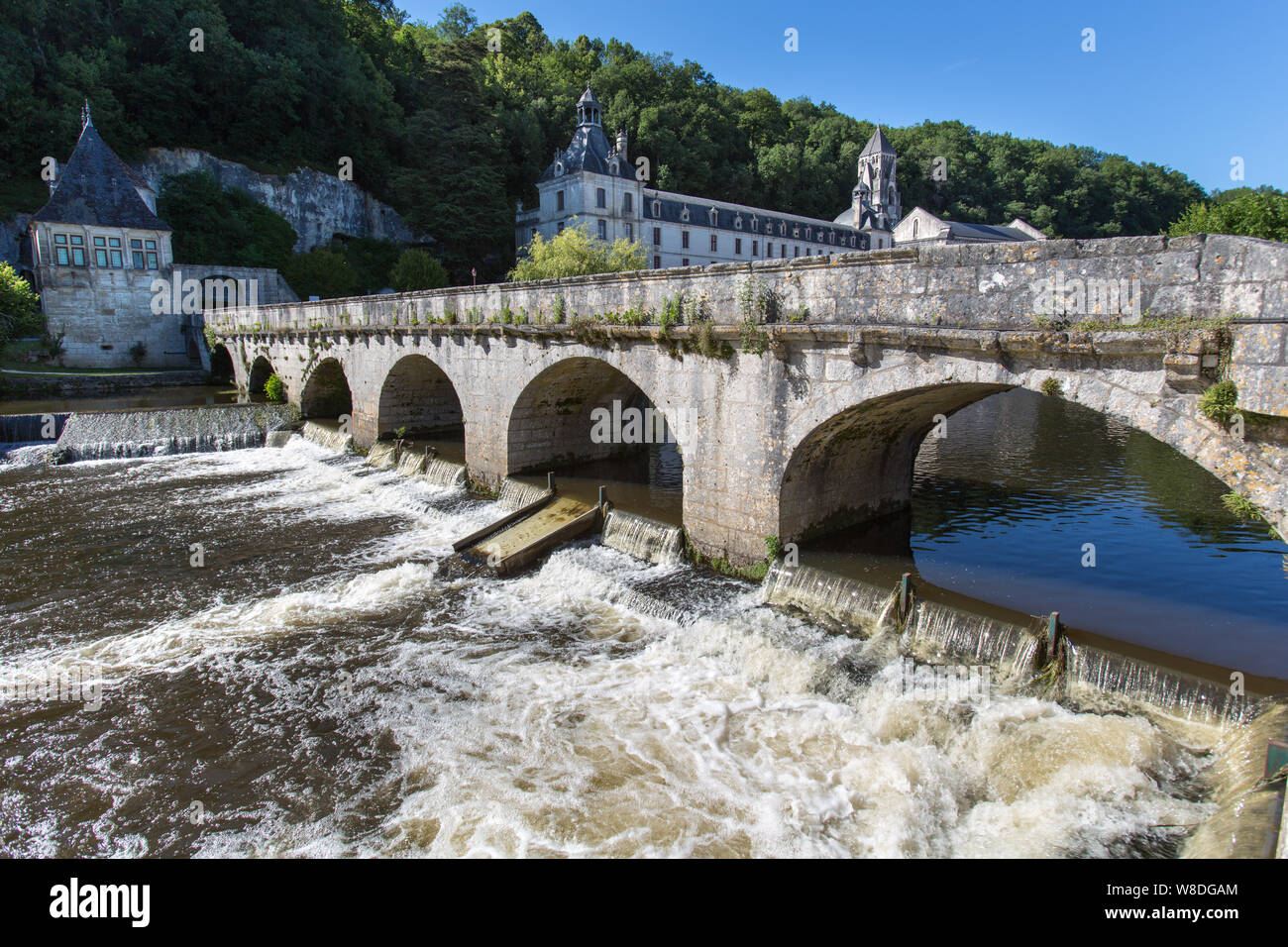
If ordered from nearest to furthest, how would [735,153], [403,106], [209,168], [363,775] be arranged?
[363,775], [209,168], [403,106], [735,153]

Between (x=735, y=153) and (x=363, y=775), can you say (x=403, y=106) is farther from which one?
(x=363, y=775)

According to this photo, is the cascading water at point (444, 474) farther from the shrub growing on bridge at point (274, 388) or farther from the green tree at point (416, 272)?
the green tree at point (416, 272)

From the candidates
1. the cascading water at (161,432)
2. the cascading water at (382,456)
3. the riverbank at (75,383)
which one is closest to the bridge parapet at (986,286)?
the cascading water at (382,456)

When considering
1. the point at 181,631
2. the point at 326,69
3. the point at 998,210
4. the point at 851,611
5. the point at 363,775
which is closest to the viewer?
the point at 363,775

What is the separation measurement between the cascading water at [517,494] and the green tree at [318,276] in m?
34.4

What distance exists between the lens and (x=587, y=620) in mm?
11031

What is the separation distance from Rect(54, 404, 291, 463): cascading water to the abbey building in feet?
103

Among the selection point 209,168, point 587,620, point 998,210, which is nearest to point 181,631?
point 587,620

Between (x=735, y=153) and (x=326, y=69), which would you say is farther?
(x=735, y=153)

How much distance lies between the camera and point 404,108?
61.2 metres

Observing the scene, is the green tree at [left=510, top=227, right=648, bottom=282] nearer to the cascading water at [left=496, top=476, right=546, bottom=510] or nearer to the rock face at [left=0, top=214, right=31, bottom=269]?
the cascading water at [left=496, top=476, right=546, bottom=510]

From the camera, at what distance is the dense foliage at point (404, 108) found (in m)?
43.7

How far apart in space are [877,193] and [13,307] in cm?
7302
